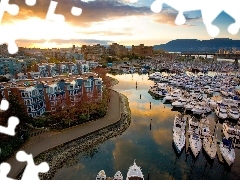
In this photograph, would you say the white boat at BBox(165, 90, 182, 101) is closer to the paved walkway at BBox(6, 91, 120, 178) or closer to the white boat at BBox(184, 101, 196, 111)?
the white boat at BBox(184, 101, 196, 111)

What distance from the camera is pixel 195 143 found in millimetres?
17484

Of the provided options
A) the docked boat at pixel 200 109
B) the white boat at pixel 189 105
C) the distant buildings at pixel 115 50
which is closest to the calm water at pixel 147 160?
the docked boat at pixel 200 109

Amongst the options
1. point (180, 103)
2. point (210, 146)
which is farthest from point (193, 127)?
point (180, 103)

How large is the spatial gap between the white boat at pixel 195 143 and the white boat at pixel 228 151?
1.68 metres

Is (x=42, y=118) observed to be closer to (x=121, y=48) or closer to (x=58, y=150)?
(x=58, y=150)

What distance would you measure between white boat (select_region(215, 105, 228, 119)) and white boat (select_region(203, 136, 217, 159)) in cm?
855

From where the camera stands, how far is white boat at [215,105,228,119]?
25.7 metres

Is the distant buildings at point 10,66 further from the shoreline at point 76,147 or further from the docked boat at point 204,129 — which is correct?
the docked boat at point 204,129

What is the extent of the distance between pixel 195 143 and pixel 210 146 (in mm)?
1131

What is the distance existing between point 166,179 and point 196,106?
51.3 feet

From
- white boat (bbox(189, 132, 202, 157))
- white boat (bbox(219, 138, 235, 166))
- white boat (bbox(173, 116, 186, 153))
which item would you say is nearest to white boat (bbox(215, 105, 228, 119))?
white boat (bbox(173, 116, 186, 153))

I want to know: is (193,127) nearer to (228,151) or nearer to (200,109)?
(228,151)

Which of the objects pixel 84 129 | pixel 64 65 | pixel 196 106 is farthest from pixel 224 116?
pixel 64 65

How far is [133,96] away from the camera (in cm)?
3525
